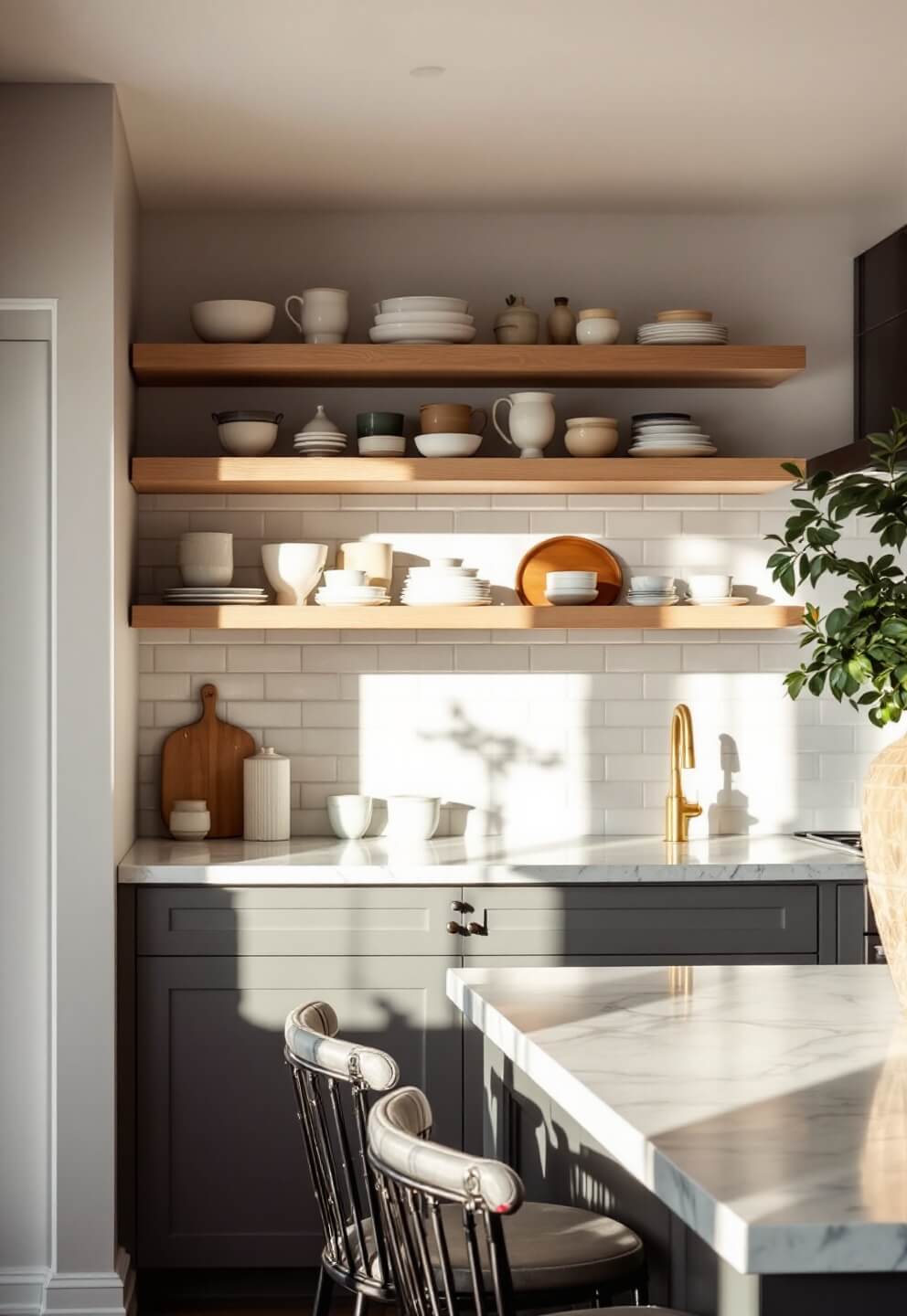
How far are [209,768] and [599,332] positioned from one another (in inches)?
63.8

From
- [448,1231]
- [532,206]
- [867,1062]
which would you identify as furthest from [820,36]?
[448,1231]

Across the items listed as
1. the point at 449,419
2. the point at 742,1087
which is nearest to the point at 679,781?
the point at 449,419

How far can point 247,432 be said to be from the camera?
4.12 m

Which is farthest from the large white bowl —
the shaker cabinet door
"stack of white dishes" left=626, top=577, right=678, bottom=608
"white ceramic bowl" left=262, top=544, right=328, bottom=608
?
the shaker cabinet door

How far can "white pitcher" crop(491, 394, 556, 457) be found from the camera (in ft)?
13.7

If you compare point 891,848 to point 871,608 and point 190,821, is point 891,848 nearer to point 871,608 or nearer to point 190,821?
point 871,608

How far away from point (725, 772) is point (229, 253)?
6.82 feet

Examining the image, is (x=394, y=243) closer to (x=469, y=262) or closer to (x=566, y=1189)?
(x=469, y=262)

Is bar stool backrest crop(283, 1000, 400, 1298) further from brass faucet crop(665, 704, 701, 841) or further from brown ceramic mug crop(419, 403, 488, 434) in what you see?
brown ceramic mug crop(419, 403, 488, 434)

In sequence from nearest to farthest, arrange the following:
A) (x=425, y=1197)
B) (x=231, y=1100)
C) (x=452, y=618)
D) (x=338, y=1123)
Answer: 1. (x=425, y=1197)
2. (x=338, y=1123)
3. (x=231, y=1100)
4. (x=452, y=618)

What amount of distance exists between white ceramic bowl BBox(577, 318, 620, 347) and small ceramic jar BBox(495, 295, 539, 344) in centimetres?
14

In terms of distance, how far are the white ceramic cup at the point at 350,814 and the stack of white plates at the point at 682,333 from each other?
1488mm

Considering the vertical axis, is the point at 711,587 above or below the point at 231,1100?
above

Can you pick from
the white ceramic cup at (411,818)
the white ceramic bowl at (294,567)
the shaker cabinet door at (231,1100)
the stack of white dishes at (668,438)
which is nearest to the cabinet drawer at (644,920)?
the shaker cabinet door at (231,1100)
